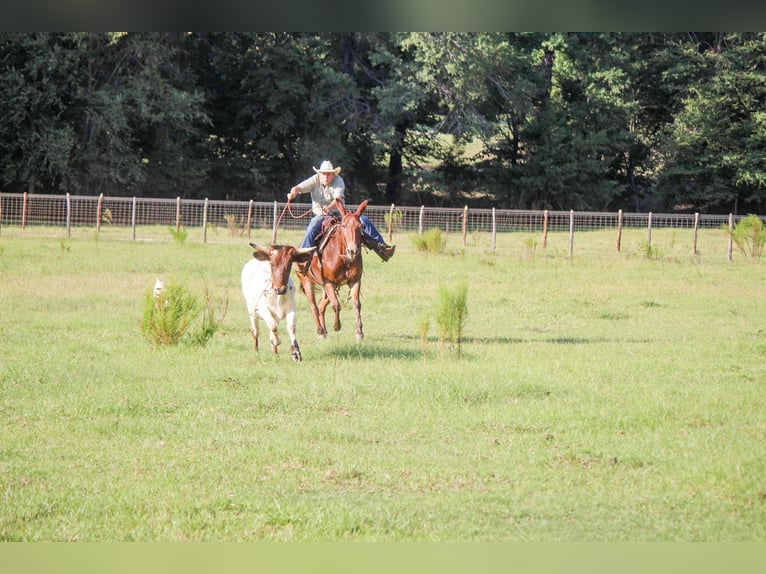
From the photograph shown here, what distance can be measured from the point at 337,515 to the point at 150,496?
4.02 feet

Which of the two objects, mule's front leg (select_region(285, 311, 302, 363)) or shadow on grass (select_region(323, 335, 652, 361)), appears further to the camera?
shadow on grass (select_region(323, 335, 652, 361))

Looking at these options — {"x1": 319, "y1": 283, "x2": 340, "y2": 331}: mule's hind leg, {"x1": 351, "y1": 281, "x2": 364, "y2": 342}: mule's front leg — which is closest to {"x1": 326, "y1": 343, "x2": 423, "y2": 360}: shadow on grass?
{"x1": 351, "y1": 281, "x2": 364, "y2": 342}: mule's front leg

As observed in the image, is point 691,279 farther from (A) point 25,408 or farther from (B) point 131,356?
(A) point 25,408

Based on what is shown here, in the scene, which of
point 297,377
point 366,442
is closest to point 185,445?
point 366,442

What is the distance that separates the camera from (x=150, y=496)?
257 inches

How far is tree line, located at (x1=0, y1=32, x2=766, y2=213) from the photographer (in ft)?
123

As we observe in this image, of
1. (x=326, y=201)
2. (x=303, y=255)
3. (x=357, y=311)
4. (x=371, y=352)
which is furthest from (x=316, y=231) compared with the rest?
(x=371, y=352)

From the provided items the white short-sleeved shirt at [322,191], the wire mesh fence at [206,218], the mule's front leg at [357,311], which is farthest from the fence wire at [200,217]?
the mule's front leg at [357,311]

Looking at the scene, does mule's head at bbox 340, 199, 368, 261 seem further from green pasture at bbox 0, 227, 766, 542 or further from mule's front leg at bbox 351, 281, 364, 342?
green pasture at bbox 0, 227, 766, 542

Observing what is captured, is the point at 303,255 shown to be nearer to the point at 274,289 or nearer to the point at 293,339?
the point at 274,289

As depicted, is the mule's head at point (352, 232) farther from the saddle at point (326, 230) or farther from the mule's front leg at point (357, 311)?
the mule's front leg at point (357, 311)

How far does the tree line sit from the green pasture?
70.2 feet

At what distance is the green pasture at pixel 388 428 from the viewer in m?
6.13

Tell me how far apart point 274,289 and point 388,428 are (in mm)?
3412
